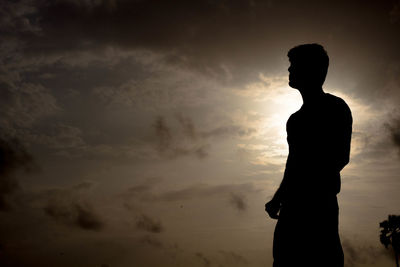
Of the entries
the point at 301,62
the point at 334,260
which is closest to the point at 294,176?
the point at 334,260

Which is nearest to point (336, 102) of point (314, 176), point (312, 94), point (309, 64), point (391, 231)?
point (312, 94)

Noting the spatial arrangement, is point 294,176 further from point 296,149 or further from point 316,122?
point 316,122

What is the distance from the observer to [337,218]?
15.7 feet

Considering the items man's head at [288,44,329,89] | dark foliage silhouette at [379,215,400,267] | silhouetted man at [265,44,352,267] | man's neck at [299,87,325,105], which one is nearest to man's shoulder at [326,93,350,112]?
silhouetted man at [265,44,352,267]

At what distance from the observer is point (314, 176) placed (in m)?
4.73

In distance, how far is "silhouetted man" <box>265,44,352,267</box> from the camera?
468cm

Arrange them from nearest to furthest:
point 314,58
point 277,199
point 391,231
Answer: point 314,58 < point 277,199 < point 391,231

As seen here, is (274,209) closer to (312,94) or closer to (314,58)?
(312,94)

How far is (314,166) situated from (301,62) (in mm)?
1308

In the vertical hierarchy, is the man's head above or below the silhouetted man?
above

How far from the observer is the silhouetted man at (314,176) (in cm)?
468

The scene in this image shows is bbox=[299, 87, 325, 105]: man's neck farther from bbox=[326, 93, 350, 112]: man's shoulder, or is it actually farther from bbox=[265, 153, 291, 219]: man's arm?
bbox=[265, 153, 291, 219]: man's arm

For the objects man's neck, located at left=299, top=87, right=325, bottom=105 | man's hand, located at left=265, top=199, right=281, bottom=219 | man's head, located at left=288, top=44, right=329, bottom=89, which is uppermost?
man's head, located at left=288, top=44, right=329, bottom=89

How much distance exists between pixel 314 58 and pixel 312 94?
45 cm
